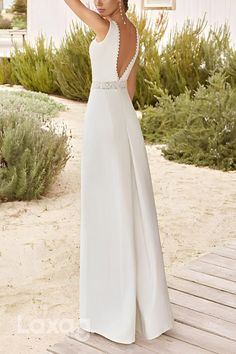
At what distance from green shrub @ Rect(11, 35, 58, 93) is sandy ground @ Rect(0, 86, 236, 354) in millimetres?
4645

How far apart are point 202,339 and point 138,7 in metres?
11.0

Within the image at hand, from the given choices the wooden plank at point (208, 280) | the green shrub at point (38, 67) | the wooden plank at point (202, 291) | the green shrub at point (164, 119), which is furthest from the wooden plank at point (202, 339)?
the green shrub at point (38, 67)

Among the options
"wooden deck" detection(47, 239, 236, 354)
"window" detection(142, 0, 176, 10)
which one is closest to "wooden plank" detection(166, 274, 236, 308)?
"wooden deck" detection(47, 239, 236, 354)

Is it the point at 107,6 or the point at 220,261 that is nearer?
the point at 107,6

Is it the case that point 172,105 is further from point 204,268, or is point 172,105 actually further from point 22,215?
point 204,268

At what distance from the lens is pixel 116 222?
2.90m

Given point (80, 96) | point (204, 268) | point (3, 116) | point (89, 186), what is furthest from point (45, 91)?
point (89, 186)

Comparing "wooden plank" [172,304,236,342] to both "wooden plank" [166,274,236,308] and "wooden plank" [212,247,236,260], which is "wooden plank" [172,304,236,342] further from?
"wooden plank" [212,247,236,260]

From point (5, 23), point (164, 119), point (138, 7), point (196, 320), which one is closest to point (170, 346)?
point (196, 320)

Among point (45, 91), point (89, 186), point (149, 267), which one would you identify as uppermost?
point (89, 186)

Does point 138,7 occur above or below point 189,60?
above

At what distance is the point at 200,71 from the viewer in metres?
11.0

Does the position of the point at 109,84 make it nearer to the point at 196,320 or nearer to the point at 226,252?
the point at 196,320

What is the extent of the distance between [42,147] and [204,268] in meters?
2.81
